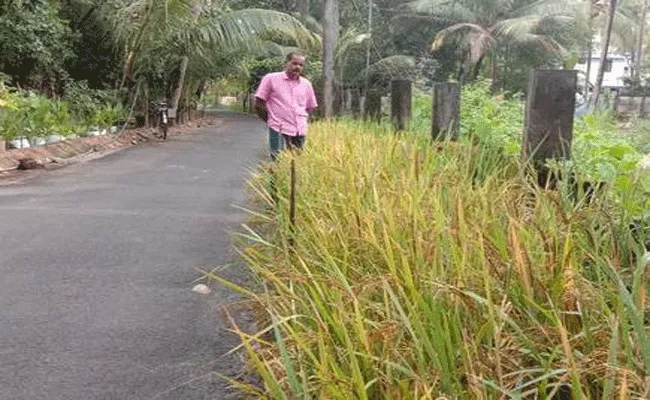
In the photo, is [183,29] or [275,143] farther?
[183,29]

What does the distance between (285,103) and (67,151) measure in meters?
6.97

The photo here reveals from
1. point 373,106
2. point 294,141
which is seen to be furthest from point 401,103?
point 373,106

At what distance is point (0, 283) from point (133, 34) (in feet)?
44.3

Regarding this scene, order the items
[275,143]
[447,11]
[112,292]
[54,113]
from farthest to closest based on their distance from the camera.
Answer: [447,11], [54,113], [275,143], [112,292]

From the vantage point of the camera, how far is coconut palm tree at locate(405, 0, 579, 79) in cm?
2900

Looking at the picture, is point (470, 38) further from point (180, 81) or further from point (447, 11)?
point (180, 81)

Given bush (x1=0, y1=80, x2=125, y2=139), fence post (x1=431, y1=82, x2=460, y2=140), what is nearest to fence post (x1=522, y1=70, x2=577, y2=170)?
fence post (x1=431, y1=82, x2=460, y2=140)

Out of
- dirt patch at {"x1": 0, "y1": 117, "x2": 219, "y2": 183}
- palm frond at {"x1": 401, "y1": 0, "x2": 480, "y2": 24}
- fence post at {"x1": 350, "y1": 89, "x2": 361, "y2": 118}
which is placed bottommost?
dirt patch at {"x1": 0, "y1": 117, "x2": 219, "y2": 183}

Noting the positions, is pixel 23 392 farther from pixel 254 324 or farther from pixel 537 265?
pixel 537 265

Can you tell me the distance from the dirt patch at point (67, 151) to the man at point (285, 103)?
13.5 ft

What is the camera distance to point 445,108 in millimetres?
7297

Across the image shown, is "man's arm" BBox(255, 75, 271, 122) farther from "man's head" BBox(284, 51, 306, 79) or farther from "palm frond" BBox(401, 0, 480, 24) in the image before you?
"palm frond" BBox(401, 0, 480, 24)

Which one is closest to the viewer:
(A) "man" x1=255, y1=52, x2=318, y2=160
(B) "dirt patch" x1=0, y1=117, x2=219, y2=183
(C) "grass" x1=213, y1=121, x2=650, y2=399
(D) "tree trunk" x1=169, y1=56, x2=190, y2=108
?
(C) "grass" x1=213, y1=121, x2=650, y2=399

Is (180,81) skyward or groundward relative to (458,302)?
groundward
